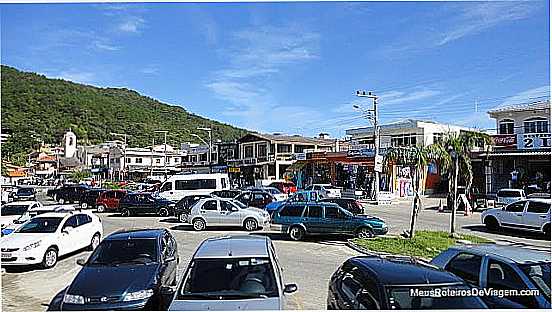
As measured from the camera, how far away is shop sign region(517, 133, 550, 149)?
36.4 m

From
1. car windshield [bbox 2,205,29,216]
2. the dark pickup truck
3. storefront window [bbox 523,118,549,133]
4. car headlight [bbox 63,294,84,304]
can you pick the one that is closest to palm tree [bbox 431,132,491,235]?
car headlight [bbox 63,294,84,304]

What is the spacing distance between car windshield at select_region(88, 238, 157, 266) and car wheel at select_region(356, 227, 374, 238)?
29.6 feet

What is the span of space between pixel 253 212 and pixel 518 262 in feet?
47.8

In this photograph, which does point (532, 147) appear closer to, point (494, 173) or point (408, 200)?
point (494, 173)

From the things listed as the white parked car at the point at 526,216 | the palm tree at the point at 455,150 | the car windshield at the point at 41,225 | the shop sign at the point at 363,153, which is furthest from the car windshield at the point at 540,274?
the shop sign at the point at 363,153

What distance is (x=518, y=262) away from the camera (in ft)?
23.5

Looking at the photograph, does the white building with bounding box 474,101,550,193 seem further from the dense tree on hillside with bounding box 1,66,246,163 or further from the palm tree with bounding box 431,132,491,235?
the dense tree on hillside with bounding box 1,66,246,163

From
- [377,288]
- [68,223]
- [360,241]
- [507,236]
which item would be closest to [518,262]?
[377,288]

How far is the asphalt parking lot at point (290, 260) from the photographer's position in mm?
10398

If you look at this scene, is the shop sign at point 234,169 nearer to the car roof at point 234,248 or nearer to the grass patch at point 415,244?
the grass patch at point 415,244

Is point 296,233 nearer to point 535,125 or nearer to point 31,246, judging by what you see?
point 31,246

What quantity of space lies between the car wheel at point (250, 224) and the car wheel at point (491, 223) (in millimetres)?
9230

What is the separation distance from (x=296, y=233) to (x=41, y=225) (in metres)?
7.96

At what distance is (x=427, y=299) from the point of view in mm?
6301
